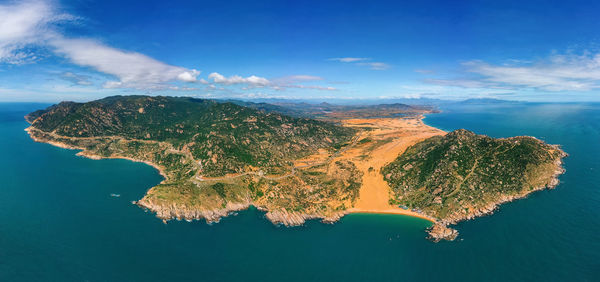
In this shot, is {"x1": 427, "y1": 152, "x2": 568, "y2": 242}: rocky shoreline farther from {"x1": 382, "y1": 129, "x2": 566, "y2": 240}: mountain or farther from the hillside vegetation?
the hillside vegetation

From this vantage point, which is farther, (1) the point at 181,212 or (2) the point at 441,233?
(1) the point at 181,212

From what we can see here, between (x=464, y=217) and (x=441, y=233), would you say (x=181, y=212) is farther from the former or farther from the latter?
(x=464, y=217)

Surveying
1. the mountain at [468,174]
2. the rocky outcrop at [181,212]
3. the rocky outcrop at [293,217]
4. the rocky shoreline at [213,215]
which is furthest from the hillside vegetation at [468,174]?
the rocky outcrop at [181,212]

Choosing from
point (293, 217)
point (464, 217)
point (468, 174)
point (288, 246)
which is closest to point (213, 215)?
point (293, 217)

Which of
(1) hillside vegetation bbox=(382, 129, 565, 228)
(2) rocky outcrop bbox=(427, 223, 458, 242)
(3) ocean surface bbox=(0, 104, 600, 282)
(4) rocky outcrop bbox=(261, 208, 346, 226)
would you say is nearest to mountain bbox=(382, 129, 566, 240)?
(1) hillside vegetation bbox=(382, 129, 565, 228)

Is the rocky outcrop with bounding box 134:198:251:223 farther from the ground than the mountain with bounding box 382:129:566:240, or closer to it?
closer to it

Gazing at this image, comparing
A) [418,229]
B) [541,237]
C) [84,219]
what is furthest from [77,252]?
[541,237]

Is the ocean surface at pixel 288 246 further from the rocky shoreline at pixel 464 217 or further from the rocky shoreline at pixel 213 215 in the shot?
the rocky shoreline at pixel 213 215

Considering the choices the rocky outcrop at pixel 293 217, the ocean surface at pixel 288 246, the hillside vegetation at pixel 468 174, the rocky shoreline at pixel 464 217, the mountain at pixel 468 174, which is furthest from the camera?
the hillside vegetation at pixel 468 174

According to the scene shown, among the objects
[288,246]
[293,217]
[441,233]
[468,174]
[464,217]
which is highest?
[468,174]
